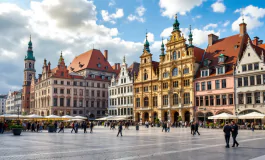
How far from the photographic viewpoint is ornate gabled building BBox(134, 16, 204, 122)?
60281 mm

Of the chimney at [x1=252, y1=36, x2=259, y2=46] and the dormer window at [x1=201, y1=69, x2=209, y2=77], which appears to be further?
the dormer window at [x1=201, y1=69, x2=209, y2=77]

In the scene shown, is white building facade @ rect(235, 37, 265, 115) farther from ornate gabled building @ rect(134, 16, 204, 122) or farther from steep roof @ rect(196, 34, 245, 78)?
ornate gabled building @ rect(134, 16, 204, 122)

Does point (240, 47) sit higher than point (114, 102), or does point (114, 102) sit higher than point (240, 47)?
point (240, 47)

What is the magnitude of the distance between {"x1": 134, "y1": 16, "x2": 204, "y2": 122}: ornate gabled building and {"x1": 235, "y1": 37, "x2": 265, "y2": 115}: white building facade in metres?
10.0

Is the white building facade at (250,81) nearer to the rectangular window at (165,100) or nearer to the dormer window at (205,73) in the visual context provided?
the dormer window at (205,73)

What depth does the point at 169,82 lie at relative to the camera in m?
63.5

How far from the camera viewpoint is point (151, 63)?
68.8 meters

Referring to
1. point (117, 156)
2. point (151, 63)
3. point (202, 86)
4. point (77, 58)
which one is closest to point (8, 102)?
point (77, 58)

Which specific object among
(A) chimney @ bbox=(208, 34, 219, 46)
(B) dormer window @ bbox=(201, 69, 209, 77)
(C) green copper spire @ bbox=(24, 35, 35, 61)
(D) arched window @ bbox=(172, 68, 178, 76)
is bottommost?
(B) dormer window @ bbox=(201, 69, 209, 77)

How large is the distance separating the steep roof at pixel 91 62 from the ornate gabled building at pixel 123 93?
1243cm

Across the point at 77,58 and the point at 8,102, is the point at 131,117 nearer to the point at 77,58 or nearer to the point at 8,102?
the point at 77,58

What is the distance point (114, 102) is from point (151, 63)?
17.6 meters

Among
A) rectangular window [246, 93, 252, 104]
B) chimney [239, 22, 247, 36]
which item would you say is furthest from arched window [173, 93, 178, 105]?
chimney [239, 22, 247, 36]

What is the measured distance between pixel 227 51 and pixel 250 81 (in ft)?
31.7
